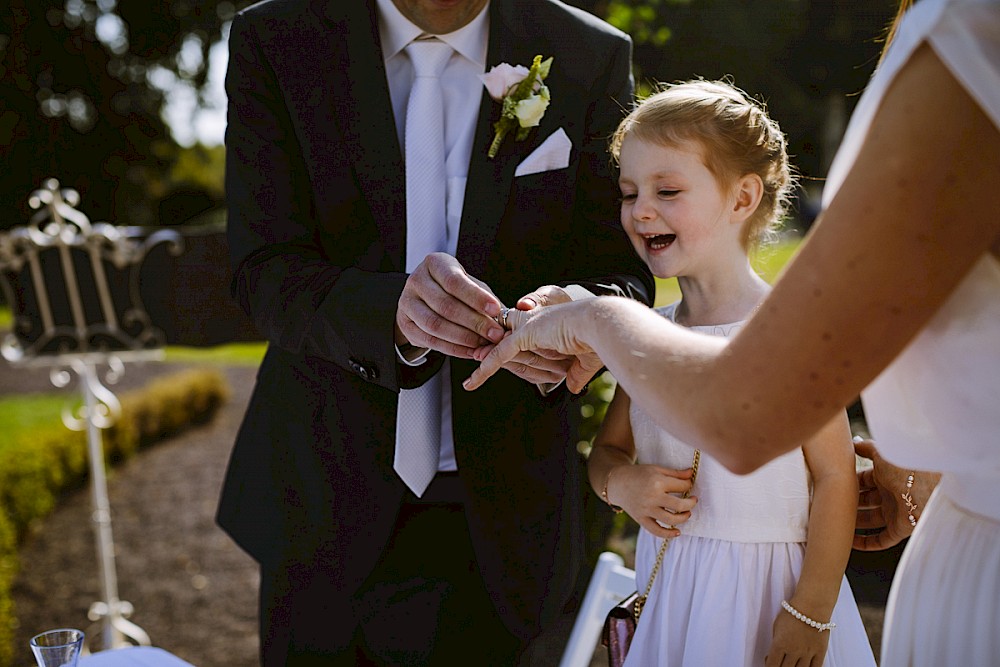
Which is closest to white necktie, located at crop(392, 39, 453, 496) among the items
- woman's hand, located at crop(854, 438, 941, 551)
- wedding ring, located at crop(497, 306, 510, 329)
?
wedding ring, located at crop(497, 306, 510, 329)

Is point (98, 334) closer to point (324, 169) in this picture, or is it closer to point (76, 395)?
point (324, 169)

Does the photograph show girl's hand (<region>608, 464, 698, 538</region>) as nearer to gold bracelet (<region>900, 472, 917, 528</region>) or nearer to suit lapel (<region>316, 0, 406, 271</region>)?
gold bracelet (<region>900, 472, 917, 528</region>)

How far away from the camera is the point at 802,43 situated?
61.5ft

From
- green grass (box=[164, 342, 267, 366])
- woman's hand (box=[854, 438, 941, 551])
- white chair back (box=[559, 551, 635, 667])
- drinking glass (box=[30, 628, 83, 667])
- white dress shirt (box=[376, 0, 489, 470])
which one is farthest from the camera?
green grass (box=[164, 342, 267, 366])

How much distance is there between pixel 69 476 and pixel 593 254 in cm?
689

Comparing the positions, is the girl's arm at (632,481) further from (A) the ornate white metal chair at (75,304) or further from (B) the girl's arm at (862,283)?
(A) the ornate white metal chair at (75,304)

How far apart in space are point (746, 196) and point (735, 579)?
0.78m

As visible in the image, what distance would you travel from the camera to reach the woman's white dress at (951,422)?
39.5 inches

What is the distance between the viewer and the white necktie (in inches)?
84.5

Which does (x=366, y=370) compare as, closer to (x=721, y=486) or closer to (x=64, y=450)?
(x=721, y=486)

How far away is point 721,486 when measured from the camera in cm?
194

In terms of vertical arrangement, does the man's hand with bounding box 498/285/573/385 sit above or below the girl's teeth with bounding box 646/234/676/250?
below

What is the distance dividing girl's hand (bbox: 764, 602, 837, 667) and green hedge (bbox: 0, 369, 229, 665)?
13.6 feet

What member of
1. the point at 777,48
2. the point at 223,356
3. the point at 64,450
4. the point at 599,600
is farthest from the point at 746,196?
the point at 777,48
